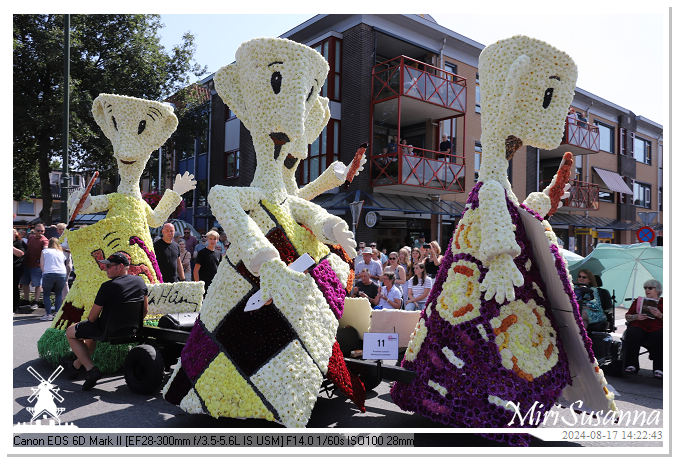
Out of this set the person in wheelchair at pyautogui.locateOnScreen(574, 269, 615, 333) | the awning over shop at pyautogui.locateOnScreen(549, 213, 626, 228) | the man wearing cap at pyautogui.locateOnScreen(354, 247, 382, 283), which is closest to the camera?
the person in wheelchair at pyautogui.locateOnScreen(574, 269, 615, 333)

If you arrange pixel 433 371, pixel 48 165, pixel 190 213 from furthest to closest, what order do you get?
1. pixel 190 213
2. pixel 48 165
3. pixel 433 371

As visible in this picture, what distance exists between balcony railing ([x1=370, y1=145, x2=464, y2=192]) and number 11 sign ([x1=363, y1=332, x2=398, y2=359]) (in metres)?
10.6

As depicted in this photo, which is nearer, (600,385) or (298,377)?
(298,377)

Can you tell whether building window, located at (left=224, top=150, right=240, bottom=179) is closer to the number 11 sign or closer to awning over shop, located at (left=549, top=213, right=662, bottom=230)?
awning over shop, located at (left=549, top=213, right=662, bottom=230)

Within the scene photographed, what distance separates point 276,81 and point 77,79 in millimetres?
10916

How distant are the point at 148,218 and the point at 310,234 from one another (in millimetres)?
2542

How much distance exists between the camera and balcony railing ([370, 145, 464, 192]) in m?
13.9

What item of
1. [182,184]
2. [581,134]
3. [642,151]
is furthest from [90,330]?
[642,151]

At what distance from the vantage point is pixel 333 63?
579 inches

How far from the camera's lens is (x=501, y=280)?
2.96 m

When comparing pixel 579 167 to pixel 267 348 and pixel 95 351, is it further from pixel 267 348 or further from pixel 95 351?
pixel 267 348

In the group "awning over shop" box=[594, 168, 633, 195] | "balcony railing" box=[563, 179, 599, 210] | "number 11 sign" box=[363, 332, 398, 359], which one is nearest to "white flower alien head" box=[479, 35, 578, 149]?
"number 11 sign" box=[363, 332, 398, 359]
